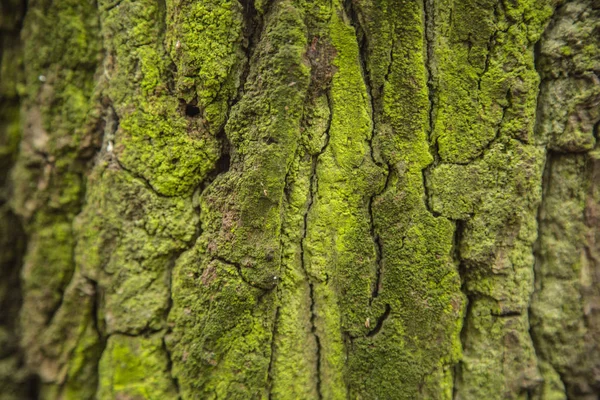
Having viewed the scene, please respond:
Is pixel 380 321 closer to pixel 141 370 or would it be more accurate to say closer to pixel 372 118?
pixel 372 118

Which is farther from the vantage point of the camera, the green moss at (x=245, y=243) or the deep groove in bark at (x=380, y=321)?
the deep groove in bark at (x=380, y=321)

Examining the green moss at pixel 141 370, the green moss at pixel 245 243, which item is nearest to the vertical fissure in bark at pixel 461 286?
the green moss at pixel 245 243

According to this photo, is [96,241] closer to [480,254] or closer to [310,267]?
[310,267]

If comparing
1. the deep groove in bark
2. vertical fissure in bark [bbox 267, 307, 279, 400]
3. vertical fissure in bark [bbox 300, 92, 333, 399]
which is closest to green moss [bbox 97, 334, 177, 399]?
vertical fissure in bark [bbox 267, 307, 279, 400]

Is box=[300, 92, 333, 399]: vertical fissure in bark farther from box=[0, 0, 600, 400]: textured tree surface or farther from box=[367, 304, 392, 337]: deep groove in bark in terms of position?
box=[367, 304, 392, 337]: deep groove in bark

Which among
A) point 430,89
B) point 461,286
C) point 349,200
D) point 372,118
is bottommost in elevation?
point 461,286

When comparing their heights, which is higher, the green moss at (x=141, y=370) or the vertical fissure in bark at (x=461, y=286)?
the vertical fissure in bark at (x=461, y=286)

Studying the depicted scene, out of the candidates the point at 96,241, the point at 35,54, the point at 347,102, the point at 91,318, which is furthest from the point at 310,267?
the point at 35,54

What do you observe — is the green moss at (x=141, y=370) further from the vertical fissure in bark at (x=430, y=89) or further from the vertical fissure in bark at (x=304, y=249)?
the vertical fissure in bark at (x=430, y=89)

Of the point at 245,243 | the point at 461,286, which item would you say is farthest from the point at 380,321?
the point at 245,243
